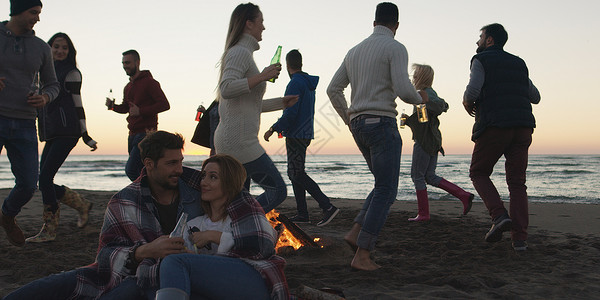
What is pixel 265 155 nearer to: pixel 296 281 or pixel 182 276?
pixel 296 281

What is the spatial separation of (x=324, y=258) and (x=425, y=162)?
2526mm

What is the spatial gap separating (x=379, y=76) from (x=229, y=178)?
6.00 feet

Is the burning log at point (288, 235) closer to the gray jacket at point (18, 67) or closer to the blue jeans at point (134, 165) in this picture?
the blue jeans at point (134, 165)

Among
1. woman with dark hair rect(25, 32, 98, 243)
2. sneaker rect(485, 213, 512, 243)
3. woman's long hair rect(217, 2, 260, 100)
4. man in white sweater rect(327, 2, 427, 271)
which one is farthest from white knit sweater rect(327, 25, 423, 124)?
woman with dark hair rect(25, 32, 98, 243)

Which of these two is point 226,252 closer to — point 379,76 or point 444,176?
point 379,76

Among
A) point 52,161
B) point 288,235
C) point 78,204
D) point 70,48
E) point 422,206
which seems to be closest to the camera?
point 288,235

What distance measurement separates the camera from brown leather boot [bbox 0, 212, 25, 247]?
4438 millimetres

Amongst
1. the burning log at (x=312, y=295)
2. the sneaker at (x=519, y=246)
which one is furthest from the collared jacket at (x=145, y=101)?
the sneaker at (x=519, y=246)

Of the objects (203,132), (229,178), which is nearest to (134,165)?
(203,132)

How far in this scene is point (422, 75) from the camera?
6094 millimetres

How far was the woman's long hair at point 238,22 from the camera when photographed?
146 inches

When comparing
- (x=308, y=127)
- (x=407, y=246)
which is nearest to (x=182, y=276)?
(x=407, y=246)

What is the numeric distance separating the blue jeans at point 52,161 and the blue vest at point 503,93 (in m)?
4.14

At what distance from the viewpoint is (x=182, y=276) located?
2082 millimetres
